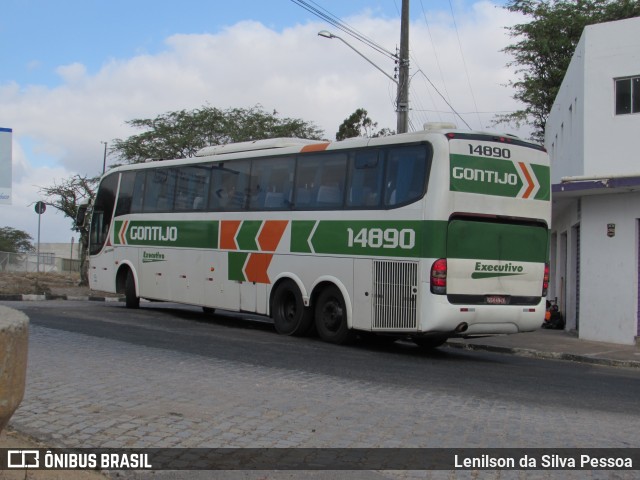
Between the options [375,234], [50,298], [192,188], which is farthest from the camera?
[50,298]

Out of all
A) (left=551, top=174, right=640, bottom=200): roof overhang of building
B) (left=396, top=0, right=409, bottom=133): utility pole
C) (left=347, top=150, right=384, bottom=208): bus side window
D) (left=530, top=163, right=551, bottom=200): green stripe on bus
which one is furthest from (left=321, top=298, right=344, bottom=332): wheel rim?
(left=396, top=0, right=409, bottom=133): utility pole

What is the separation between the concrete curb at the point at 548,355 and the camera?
13.3 m

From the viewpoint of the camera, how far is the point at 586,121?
68.0ft

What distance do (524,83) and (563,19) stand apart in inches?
155

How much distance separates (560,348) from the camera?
15023mm

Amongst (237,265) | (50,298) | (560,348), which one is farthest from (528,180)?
(50,298)

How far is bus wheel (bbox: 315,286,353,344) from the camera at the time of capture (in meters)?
13.0

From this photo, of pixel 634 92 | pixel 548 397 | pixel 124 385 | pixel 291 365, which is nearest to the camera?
pixel 124 385

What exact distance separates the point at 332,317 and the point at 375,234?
2.01m

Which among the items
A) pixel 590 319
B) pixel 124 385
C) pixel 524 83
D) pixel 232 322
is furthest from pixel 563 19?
pixel 124 385

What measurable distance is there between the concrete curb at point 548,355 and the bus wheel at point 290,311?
128 inches

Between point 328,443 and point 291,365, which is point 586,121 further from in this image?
point 328,443

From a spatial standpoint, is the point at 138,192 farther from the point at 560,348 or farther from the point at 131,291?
the point at 560,348

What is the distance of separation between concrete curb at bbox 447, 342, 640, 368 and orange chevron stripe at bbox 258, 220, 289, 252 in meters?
4.21
